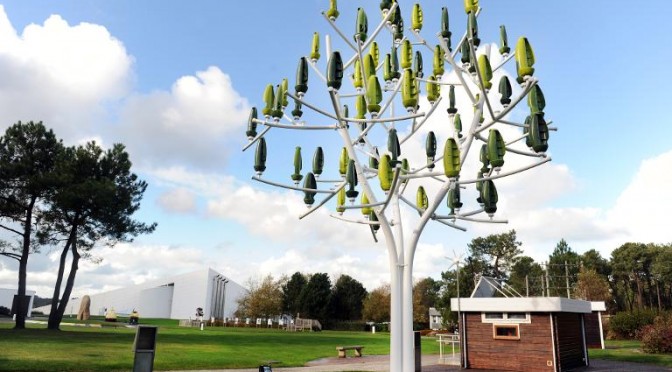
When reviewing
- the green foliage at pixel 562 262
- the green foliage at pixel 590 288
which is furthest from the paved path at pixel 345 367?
the green foliage at pixel 562 262

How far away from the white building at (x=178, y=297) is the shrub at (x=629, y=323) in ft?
185

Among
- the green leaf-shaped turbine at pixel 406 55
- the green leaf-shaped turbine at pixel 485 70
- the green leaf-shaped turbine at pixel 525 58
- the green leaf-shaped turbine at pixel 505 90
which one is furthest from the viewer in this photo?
the green leaf-shaped turbine at pixel 406 55

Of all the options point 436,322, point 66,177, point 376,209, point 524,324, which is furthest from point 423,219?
point 436,322

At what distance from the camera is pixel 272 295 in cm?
5531

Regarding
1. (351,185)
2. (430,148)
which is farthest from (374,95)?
(430,148)

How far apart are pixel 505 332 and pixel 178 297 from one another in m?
81.8

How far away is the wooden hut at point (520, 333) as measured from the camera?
1540cm

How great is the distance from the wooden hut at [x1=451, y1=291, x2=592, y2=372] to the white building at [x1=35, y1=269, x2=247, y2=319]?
215 feet

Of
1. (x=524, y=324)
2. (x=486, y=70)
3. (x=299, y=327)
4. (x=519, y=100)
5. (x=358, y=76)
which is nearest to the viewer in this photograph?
(x=519, y=100)

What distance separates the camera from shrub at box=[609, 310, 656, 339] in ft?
109

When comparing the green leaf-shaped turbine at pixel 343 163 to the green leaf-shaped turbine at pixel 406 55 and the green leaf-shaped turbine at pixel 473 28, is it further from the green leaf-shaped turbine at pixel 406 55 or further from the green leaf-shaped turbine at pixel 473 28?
the green leaf-shaped turbine at pixel 473 28

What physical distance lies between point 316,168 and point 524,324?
9371 mm

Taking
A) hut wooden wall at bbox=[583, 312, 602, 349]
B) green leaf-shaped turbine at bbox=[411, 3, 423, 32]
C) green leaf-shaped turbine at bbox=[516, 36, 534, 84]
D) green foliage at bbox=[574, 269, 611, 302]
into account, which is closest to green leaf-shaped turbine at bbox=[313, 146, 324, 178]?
green leaf-shaped turbine at bbox=[411, 3, 423, 32]

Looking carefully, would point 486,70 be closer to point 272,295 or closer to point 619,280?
point 272,295
